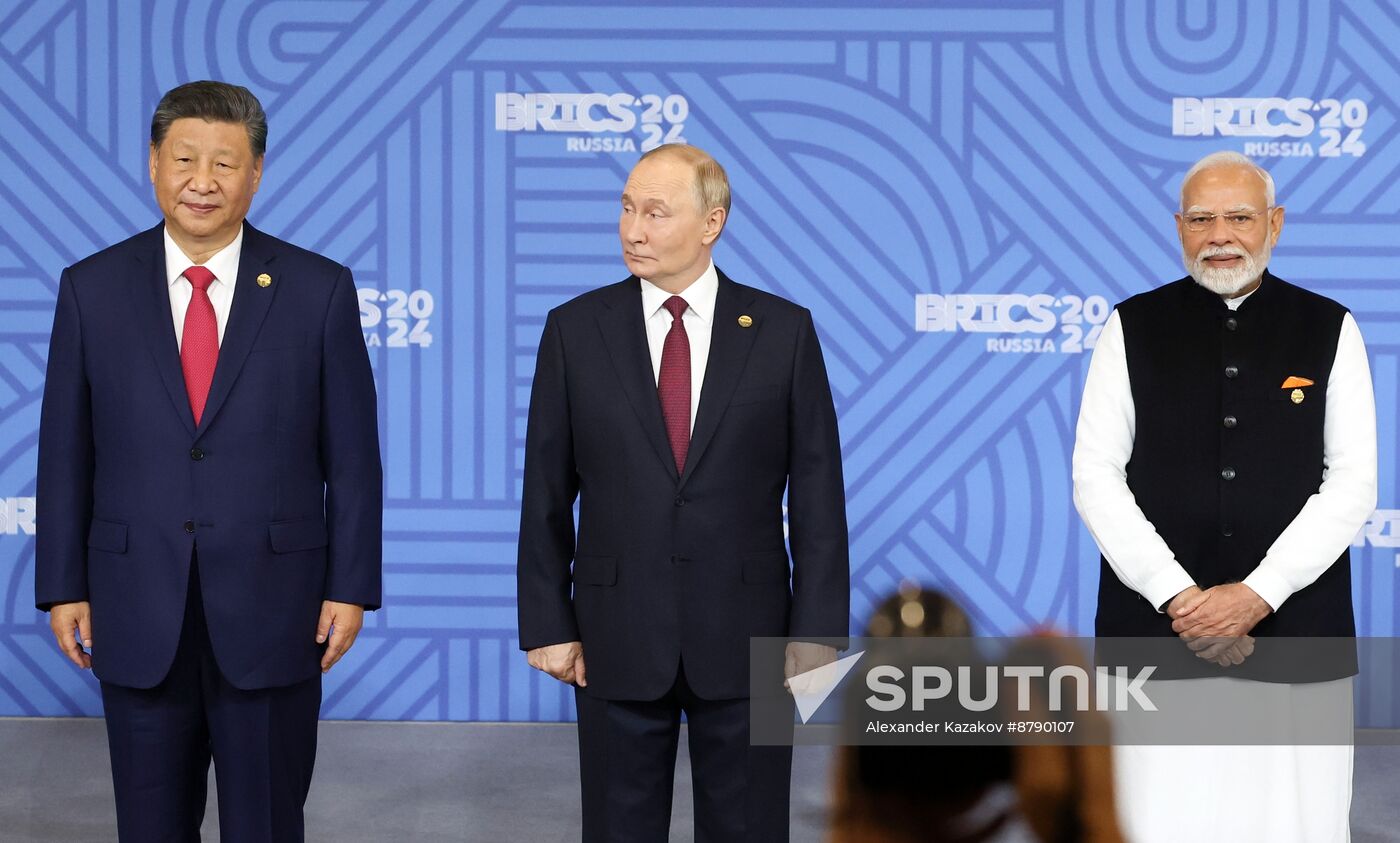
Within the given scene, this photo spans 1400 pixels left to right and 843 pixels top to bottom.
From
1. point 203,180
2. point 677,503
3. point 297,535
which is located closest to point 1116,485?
point 677,503

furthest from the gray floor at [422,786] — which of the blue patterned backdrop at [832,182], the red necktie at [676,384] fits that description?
the red necktie at [676,384]

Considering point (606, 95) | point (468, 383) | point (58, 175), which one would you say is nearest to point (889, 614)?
point (468, 383)

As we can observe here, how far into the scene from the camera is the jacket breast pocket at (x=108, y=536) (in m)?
2.33

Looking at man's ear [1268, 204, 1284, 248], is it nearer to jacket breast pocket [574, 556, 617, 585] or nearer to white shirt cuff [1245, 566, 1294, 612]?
white shirt cuff [1245, 566, 1294, 612]

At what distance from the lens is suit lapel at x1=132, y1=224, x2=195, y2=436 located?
7.59ft

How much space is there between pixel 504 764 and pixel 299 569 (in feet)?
5.77

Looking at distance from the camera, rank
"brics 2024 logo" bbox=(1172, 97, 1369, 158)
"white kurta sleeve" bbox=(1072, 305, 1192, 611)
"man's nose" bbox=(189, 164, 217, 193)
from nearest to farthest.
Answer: "man's nose" bbox=(189, 164, 217, 193) < "white kurta sleeve" bbox=(1072, 305, 1192, 611) < "brics 2024 logo" bbox=(1172, 97, 1369, 158)

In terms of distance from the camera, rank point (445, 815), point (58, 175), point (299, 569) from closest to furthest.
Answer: point (299, 569), point (445, 815), point (58, 175)

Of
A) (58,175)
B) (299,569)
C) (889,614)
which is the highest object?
(58,175)

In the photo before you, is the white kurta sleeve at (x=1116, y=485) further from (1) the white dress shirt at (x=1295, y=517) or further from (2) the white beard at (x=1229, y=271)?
(2) the white beard at (x=1229, y=271)

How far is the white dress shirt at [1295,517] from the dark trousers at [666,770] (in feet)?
2.25

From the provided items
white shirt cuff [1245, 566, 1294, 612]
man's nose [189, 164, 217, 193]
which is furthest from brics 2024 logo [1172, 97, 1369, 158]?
man's nose [189, 164, 217, 193]

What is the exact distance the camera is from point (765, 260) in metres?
4.27

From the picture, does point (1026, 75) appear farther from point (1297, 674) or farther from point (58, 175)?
point (58, 175)
